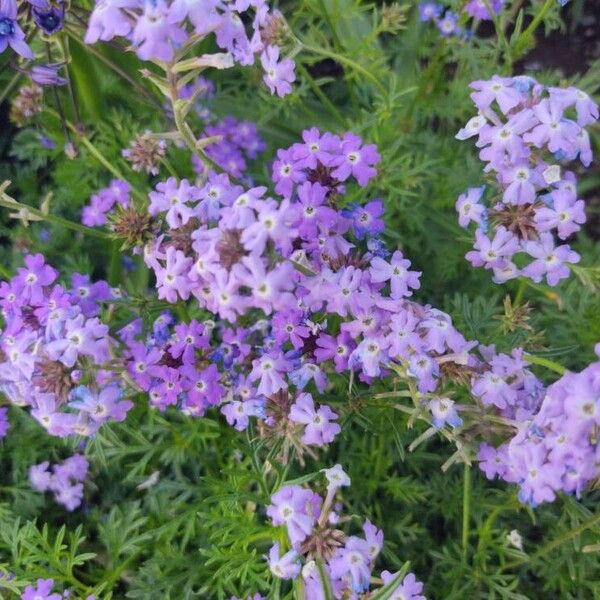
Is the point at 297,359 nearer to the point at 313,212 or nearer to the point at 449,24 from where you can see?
the point at 313,212

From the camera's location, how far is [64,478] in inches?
100.0

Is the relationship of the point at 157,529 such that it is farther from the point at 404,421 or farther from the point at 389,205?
the point at 389,205

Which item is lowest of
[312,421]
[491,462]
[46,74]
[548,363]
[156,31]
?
[491,462]

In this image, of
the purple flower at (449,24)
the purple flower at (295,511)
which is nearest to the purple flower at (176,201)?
the purple flower at (295,511)

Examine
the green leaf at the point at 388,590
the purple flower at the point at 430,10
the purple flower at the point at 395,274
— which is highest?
the purple flower at the point at 430,10

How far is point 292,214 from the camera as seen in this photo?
1512 mm

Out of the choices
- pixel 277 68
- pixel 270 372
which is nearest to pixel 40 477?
pixel 270 372

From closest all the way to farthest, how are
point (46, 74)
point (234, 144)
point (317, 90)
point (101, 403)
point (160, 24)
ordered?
point (160, 24) < point (101, 403) < point (46, 74) < point (317, 90) < point (234, 144)

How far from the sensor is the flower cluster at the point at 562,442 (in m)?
1.42

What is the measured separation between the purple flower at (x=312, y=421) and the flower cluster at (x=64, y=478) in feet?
3.58

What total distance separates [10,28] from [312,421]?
1288 mm

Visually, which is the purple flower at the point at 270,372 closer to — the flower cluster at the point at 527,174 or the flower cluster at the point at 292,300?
the flower cluster at the point at 292,300

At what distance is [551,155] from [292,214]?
2.94 feet

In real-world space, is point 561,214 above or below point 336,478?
above
